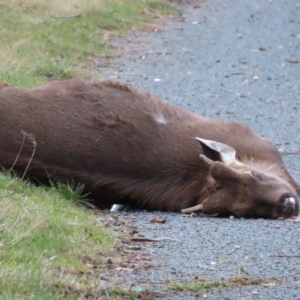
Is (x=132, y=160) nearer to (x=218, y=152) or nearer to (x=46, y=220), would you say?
(x=218, y=152)

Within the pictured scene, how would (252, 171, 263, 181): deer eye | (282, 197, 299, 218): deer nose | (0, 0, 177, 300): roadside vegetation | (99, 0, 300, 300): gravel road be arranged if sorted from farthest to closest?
(252, 171, 263, 181): deer eye
(282, 197, 299, 218): deer nose
(99, 0, 300, 300): gravel road
(0, 0, 177, 300): roadside vegetation

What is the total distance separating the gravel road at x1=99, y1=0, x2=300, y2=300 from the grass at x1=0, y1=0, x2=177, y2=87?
0.33 meters

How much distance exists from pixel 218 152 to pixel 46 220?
5.39ft

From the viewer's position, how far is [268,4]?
17.6 m

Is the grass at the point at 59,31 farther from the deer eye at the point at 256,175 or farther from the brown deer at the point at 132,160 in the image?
the deer eye at the point at 256,175

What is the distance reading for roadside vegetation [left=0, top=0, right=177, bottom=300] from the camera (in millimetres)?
4895

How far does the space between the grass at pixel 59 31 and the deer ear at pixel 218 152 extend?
3.00 m

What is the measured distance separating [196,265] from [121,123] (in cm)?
185

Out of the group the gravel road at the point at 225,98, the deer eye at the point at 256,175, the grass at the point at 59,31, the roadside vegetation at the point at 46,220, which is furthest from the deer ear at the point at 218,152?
the grass at the point at 59,31

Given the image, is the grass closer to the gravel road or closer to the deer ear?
the gravel road

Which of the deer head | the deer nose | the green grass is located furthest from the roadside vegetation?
the deer nose

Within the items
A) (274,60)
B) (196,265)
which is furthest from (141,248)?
(274,60)

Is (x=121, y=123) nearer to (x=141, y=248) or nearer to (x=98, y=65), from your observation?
(x=141, y=248)

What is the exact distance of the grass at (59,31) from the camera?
10648 millimetres
